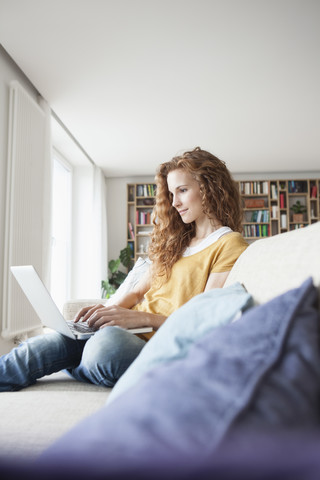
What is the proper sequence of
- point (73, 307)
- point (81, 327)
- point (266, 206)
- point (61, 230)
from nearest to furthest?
point (81, 327) → point (73, 307) → point (61, 230) → point (266, 206)

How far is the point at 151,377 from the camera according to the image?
49 centimetres

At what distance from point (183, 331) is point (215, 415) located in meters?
0.30

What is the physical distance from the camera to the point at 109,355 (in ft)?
3.55

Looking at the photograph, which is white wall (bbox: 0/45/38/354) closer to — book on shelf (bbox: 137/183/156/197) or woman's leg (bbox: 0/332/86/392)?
woman's leg (bbox: 0/332/86/392)

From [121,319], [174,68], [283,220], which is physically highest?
[174,68]

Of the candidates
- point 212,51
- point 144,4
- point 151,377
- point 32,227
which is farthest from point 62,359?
point 212,51

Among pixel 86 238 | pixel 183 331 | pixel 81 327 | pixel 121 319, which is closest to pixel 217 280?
pixel 121 319

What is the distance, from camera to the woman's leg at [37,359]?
3.80 feet

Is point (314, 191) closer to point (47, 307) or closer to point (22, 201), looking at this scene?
point (22, 201)

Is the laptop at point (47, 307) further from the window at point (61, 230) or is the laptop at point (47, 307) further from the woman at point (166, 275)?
the window at point (61, 230)

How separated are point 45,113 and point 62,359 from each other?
11.7ft

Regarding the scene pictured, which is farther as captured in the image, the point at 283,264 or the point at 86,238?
the point at 86,238

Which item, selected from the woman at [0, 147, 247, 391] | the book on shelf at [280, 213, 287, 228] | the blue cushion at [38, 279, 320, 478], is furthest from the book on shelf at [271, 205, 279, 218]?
the blue cushion at [38, 279, 320, 478]

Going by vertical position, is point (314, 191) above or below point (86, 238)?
above
